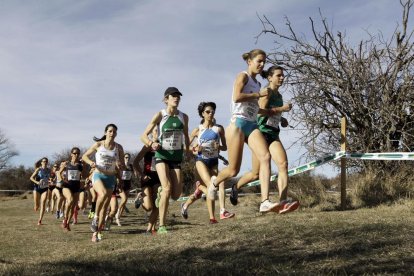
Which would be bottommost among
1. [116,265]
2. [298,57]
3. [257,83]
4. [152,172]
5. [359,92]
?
[116,265]

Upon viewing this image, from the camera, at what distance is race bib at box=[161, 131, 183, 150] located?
23.7 feet

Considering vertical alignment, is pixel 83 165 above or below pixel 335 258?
above

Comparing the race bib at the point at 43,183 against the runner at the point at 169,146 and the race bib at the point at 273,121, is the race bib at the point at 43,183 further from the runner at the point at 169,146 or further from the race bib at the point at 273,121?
the race bib at the point at 273,121

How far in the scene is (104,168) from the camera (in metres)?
8.34

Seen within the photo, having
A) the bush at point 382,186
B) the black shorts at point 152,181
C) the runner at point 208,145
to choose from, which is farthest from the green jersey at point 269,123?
the bush at point 382,186

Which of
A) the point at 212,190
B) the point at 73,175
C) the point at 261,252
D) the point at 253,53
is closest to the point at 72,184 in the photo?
the point at 73,175

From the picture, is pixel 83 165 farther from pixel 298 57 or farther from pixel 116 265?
pixel 116 265

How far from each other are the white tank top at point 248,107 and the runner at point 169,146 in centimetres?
165

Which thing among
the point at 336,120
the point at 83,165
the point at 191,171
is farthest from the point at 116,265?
the point at 191,171

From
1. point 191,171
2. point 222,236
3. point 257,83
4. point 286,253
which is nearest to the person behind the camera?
point 286,253

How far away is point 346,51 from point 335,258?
843 cm

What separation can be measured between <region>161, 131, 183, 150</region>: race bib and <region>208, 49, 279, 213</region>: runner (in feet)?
4.92

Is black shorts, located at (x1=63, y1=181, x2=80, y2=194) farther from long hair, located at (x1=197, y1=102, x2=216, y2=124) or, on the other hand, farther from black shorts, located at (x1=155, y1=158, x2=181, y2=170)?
black shorts, located at (x1=155, y1=158, x2=181, y2=170)

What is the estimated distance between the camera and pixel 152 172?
8.41 m
